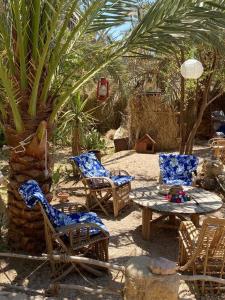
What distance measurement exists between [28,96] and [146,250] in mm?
2610

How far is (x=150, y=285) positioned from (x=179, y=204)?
2888 millimetres

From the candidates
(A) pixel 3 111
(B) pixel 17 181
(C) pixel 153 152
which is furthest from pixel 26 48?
(C) pixel 153 152

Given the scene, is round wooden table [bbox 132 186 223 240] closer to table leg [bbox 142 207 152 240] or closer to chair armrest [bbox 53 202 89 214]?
table leg [bbox 142 207 152 240]

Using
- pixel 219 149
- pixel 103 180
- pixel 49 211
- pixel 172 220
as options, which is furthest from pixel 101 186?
pixel 219 149

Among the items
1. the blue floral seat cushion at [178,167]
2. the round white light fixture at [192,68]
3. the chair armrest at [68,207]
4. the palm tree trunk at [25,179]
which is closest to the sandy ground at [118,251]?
the palm tree trunk at [25,179]

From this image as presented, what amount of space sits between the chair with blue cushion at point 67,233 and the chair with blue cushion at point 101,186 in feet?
6.57

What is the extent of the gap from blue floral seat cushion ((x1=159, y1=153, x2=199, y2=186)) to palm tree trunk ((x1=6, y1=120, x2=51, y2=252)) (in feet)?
10.2

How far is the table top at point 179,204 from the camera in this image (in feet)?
19.0

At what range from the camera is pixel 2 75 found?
16.0ft

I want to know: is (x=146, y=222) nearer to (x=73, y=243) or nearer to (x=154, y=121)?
(x=73, y=243)

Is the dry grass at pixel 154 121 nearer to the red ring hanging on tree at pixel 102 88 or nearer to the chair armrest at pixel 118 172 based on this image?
the red ring hanging on tree at pixel 102 88

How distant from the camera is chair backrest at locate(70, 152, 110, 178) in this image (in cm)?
785

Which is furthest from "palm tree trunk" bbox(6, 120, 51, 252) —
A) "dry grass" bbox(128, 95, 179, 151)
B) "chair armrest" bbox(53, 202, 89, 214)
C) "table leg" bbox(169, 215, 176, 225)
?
"dry grass" bbox(128, 95, 179, 151)

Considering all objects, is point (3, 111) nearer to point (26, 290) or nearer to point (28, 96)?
point (28, 96)
